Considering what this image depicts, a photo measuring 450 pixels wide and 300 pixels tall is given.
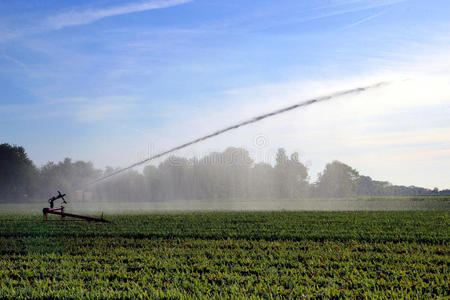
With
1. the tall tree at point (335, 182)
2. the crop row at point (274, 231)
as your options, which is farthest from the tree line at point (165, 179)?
the crop row at point (274, 231)

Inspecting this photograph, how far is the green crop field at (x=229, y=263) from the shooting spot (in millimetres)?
8266

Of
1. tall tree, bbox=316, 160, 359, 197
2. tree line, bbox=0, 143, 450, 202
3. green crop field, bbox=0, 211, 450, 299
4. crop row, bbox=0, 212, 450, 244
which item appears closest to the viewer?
green crop field, bbox=0, 211, 450, 299

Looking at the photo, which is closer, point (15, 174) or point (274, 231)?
point (274, 231)

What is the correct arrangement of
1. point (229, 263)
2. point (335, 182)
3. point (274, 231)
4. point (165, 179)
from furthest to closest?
→ 1. point (335, 182)
2. point (165, 179)
3. point (274, 231)
4. point (229, 263)

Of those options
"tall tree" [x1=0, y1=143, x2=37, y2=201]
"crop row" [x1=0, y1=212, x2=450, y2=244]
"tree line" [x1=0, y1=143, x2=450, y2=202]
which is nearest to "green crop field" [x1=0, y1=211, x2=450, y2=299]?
"crop row" [x1=0, y1=212, x2=450, y2=244]

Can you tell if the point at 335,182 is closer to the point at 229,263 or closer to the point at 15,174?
the point at 15,174

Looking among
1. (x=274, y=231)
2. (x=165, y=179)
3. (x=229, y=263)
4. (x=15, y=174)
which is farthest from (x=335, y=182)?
(x=229, y=263)

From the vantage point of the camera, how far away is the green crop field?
8266 mm

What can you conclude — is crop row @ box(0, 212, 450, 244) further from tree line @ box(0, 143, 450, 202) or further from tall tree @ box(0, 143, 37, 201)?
tall tree @ box(0, 143, 37, 201)

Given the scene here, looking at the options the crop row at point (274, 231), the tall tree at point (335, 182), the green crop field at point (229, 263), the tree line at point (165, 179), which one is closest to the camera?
the green crop field at point (229, 263)

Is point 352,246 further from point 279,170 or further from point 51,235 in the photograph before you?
point 279,170

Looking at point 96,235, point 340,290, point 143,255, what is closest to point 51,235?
point 96,235

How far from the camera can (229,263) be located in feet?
36.0

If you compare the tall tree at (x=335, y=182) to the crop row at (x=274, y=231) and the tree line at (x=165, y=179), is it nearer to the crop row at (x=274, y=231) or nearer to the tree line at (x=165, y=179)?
the tree line at (x=165, y=179)
